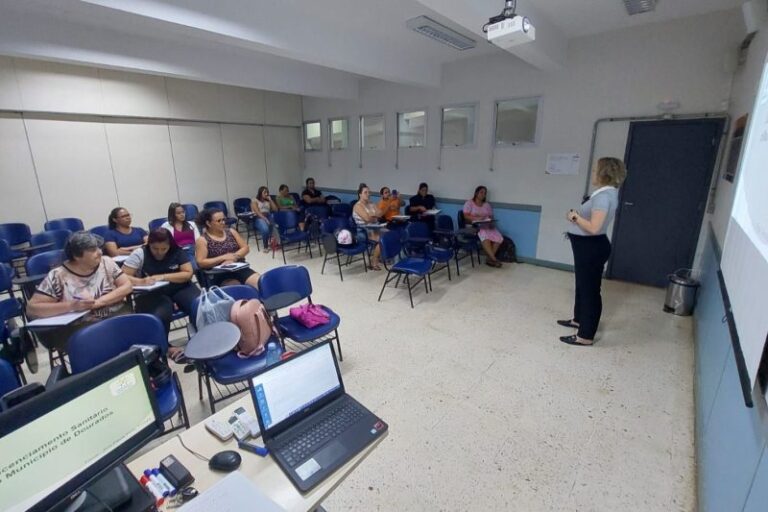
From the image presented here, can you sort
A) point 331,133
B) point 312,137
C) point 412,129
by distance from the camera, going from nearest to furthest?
1. point 412,129
2. point 331,133
3. point 312,137

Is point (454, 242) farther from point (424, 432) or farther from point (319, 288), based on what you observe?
point (424, 432)

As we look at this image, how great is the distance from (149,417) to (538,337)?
123 inches

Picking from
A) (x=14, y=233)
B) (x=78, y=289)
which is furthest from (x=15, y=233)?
(x=78, y=289)

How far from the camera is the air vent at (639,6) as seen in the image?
11.6ft

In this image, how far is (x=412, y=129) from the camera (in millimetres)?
6797

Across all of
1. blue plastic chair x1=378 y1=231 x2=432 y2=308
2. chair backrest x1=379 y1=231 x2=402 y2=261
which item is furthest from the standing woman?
chair backrest x1=379 y1=231 x2=402 y2=261

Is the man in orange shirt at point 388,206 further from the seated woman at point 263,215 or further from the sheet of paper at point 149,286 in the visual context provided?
the sheet of paper at point 149,286

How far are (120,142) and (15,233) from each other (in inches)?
81.9

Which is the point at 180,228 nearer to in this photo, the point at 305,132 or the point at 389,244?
the point at 389,244

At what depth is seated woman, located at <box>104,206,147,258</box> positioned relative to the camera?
4242mm

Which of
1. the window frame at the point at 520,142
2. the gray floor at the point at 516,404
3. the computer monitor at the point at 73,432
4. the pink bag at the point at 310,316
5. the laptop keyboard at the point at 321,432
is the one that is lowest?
the gray floor at the point at 516,404

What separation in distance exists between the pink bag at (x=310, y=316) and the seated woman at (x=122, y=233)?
2.71 meters

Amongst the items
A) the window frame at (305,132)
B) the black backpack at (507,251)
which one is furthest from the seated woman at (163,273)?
the window frame at (305,132)

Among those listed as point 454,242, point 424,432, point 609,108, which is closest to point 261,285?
point 424,432
